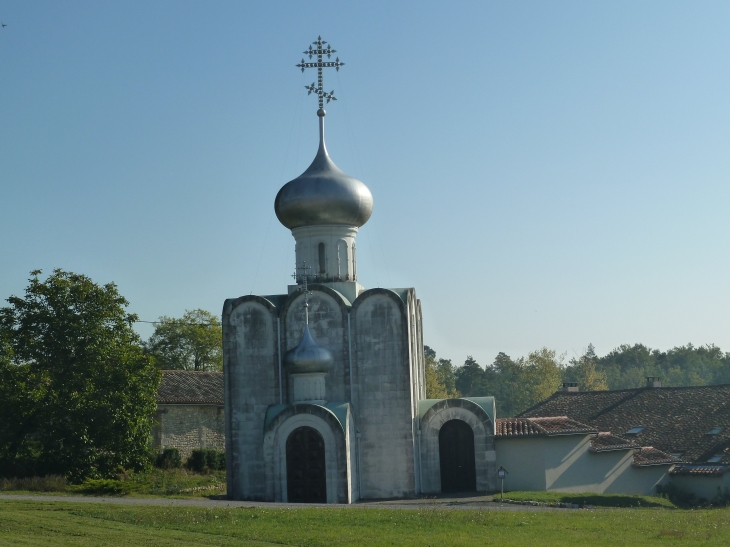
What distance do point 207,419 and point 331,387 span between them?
49.3ft

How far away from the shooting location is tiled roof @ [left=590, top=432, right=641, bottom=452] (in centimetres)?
3284

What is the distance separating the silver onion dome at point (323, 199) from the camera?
108 feet

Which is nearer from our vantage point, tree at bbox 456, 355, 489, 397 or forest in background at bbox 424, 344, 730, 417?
forest in background at bbox 424, 344, 730, 417

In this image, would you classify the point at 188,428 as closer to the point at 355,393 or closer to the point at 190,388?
the point at 190,388

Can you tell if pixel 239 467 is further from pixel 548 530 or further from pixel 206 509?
pixel 548 530

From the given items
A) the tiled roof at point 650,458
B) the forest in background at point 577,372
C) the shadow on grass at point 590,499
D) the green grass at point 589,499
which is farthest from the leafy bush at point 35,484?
the forest in background at point 577,372

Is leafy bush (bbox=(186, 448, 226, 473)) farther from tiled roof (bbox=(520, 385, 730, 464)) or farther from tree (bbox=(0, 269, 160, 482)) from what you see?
tiled roof (bbox=(520, 385, 730, 464))

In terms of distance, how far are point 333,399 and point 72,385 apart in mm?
8867

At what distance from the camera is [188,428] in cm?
4412

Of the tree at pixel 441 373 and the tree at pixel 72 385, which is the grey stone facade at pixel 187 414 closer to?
the tree at pixel 72 385

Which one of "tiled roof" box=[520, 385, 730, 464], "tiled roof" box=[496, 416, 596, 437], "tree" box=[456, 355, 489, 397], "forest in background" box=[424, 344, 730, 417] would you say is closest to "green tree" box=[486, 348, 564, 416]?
"forest in background" box=[424, 344, 730, 417]

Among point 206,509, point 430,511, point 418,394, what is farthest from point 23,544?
point 418,394

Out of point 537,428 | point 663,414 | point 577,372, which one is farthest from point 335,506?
point 577,372

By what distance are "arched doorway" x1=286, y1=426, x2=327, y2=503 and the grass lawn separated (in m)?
5.43
